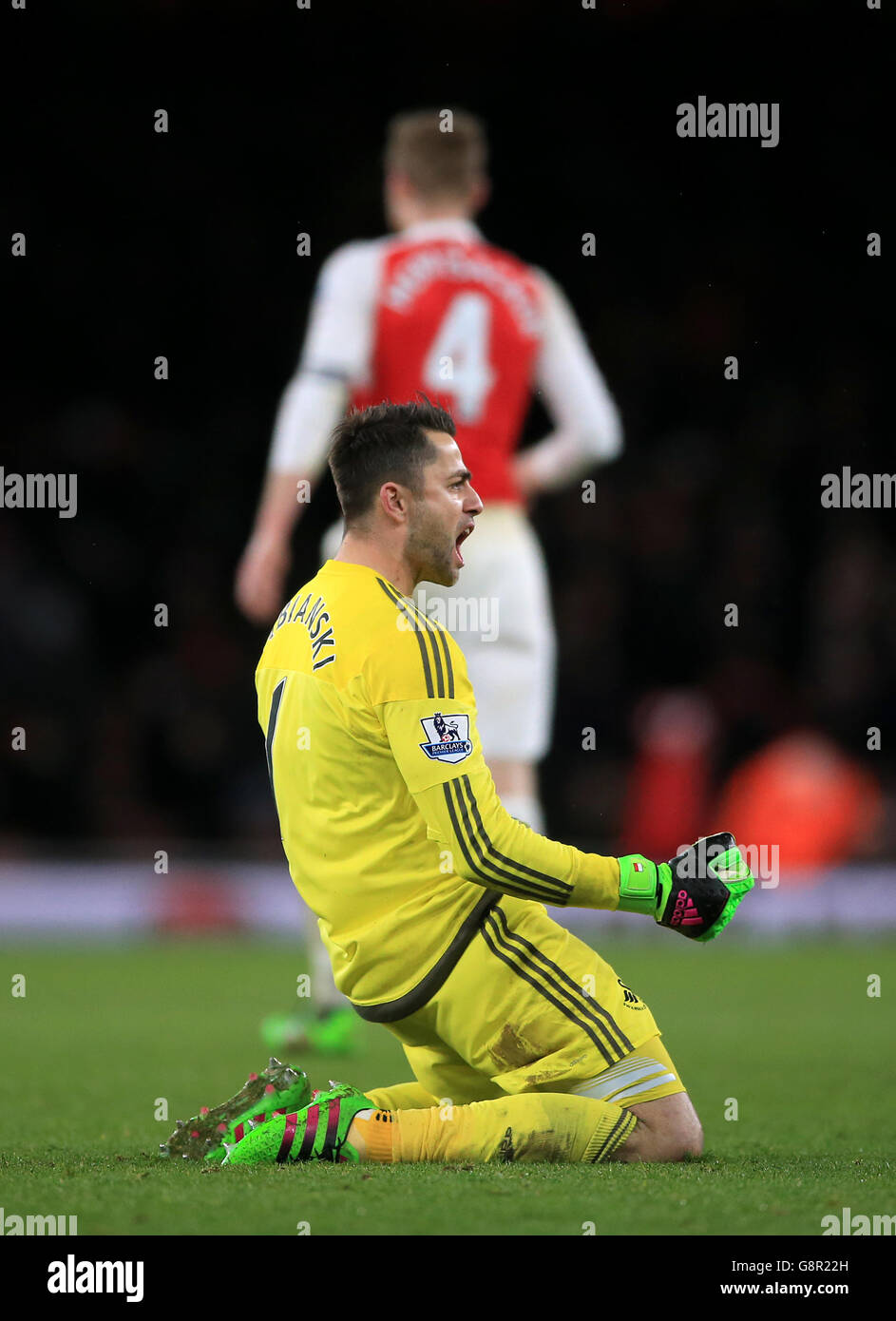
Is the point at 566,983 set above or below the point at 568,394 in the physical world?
below

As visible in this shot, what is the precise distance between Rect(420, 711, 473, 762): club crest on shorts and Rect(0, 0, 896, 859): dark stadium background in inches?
303

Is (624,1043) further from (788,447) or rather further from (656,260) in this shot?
(656,260)

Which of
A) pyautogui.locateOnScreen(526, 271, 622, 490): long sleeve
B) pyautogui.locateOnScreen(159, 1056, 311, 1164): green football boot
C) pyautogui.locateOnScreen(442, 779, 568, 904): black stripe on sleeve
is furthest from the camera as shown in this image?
pyautogui.locateOnScreen(526, 271, 622, 490): long sleeve

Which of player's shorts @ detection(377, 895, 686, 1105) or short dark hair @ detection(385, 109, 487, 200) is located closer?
player's shorts @ detection(377, 895, 686, 1105)

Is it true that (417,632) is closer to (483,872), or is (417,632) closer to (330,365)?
(483,872)

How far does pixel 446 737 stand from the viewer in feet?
10.6

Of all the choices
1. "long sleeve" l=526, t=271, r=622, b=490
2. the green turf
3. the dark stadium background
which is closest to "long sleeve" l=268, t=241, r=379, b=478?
"long sleeve" l=526, t=271, r=622, b=490

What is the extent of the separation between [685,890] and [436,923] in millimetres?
458

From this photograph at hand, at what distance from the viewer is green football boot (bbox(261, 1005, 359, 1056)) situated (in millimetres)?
5340

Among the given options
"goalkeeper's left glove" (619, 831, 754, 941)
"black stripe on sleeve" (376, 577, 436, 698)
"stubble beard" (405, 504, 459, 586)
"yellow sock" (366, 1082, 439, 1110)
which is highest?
"stubble beard" (405, 504, 459, 586)

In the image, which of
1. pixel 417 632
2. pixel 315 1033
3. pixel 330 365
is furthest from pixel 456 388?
pixel 417 632

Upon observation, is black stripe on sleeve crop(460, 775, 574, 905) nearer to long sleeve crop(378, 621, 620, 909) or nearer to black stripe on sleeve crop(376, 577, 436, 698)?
long sleeve crop(378, 621, 620, 909)

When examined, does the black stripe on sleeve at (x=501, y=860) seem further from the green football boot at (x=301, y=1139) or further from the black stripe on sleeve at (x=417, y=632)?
the green football boot at (x=301, y=1139)
